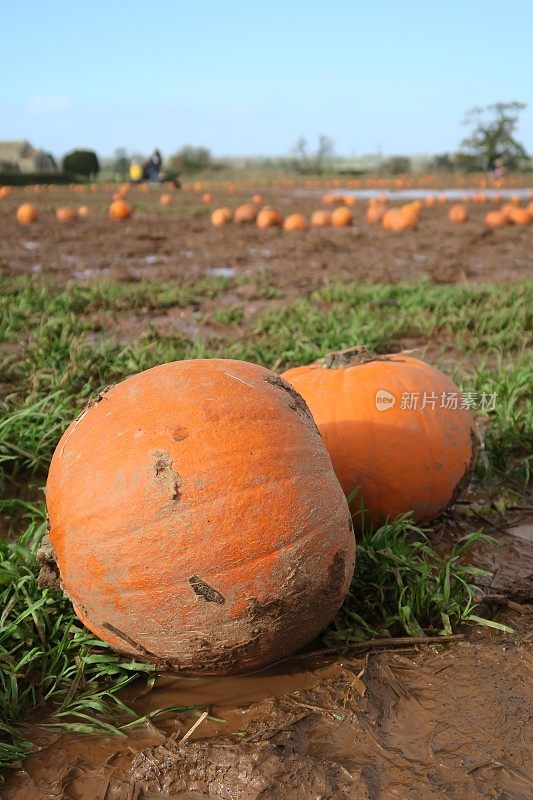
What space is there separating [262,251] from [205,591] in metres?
9.85

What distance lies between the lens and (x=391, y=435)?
10.1ft

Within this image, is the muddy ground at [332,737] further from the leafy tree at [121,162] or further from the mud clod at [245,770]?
the leafy tree at [121,162]

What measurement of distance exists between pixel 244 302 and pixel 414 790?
6177 millimetres

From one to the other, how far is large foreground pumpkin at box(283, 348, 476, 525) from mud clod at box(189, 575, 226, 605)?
108 cm

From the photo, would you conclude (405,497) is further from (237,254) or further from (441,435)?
(237,254)

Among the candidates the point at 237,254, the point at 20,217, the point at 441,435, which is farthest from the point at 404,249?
the point at 441,435

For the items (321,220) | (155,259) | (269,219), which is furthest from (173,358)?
(321,220)

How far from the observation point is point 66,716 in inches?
88.9

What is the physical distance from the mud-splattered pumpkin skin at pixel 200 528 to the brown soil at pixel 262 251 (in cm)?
593

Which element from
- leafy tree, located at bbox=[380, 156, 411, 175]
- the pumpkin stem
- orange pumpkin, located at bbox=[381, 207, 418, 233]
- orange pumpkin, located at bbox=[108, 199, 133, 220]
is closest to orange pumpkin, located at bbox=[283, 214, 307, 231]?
orange pumpkin, located at bbox=[381, 207, 418, 233]

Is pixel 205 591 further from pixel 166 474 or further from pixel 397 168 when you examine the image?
pixel 397 168

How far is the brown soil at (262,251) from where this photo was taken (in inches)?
369

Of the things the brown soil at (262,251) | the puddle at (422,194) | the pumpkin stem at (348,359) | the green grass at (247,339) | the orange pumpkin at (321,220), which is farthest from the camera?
the puddle at (422,194)

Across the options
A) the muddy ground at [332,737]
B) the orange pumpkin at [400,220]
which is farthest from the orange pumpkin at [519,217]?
the muddy ground at [332,737]
